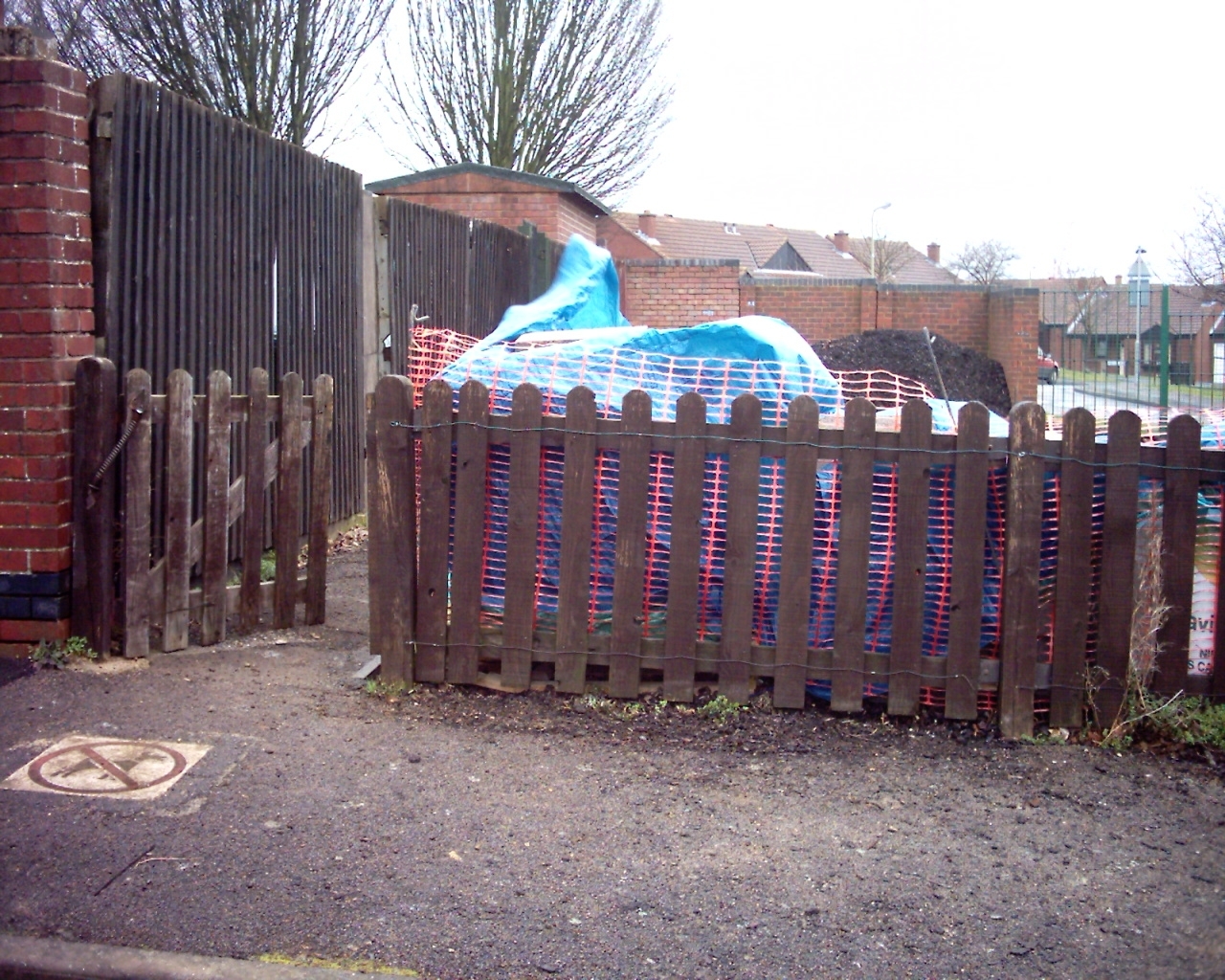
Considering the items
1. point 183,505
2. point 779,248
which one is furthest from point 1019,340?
point 779,248

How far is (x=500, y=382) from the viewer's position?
535 centimetres

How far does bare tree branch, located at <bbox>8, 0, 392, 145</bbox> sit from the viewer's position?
1636cm

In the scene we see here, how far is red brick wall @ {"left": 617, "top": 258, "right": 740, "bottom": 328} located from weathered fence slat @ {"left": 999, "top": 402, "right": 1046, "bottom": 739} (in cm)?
1556

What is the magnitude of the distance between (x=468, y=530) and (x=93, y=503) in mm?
1642

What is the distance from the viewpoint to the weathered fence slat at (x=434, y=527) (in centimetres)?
490

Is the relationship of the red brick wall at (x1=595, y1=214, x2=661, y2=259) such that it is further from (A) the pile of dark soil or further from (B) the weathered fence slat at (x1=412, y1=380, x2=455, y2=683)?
(B) the weathered fence slat at (x1=412, y1=380, x2=455, y2=683)

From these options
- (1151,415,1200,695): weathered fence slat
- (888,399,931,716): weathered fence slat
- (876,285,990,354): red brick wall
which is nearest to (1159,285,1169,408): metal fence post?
(876,285,990,354): red brick wall

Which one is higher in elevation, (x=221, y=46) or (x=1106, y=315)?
(x=221, y=46)

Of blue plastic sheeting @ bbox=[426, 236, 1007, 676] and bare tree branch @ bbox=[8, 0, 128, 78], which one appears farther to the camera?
bare tree branch @ bbox=[8, 0, 128, 78]

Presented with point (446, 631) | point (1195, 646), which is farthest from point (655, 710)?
point (1195, 646)

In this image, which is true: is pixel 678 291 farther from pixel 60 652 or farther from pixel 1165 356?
pixel 60 652

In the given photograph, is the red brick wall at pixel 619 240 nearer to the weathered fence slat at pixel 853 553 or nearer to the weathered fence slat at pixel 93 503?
the weathered fence slat at pixel 93 503

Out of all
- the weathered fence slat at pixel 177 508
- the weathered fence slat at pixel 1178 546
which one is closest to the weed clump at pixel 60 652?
the weathered fence slat at pixel 177 508

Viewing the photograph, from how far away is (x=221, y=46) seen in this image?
54.6 ft
